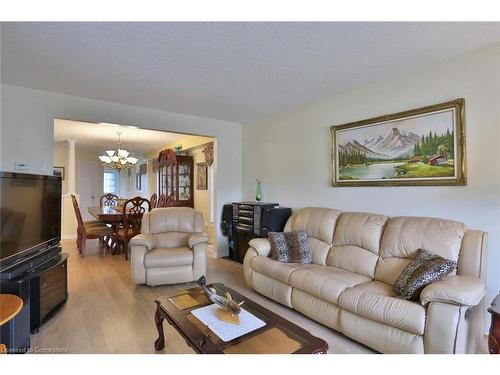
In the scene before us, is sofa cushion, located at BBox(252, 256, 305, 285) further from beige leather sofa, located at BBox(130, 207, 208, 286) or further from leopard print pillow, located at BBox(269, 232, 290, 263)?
beige leather sofa, located at BBox(130, 207, 208, 286)

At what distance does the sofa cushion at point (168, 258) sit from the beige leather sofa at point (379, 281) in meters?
0.77

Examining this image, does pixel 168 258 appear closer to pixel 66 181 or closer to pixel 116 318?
pixel 116 318

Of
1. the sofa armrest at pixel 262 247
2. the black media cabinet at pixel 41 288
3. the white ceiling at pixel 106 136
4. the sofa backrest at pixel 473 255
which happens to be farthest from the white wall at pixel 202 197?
the sofa backrest at pixel 473 255

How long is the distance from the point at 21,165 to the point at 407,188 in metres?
4.27

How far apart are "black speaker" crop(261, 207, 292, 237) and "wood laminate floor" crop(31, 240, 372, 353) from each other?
0.77 meters

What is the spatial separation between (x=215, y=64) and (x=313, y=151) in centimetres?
184

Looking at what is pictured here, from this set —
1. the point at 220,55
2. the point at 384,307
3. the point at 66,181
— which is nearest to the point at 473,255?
the point at 384,307

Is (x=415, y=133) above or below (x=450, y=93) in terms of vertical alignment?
below

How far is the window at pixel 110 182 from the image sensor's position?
9.51 m

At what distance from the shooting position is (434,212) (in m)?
2.62

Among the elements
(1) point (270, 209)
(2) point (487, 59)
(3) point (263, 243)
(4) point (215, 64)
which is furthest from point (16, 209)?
(2) point (487, 59)

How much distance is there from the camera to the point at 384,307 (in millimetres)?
1926

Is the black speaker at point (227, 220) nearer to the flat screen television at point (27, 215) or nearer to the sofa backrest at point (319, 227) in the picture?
the sofa backrest at point (319, 227)
